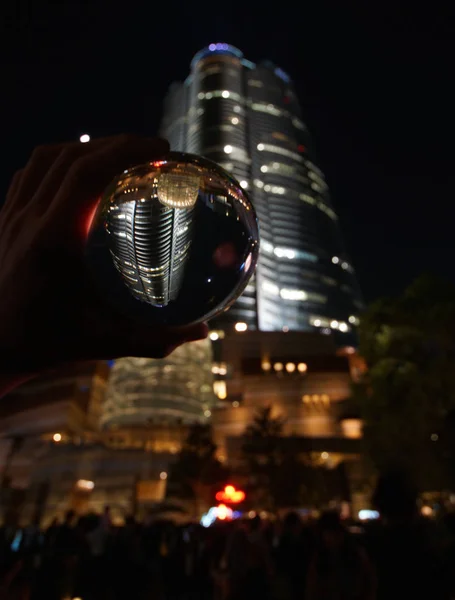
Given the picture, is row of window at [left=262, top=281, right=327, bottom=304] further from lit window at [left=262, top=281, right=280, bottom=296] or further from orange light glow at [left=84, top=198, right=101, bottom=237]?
orange light glow at [left=84, top=198, right=101, bottom=237]

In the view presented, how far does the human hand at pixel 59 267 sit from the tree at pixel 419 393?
603 inches

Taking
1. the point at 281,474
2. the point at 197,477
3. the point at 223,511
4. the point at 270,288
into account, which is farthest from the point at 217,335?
the point at 223,511

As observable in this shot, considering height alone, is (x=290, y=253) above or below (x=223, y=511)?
above

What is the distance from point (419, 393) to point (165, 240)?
53.0 ft

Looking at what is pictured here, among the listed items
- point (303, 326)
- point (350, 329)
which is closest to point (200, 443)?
point (303, 326)

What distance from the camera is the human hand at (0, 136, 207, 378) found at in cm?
98

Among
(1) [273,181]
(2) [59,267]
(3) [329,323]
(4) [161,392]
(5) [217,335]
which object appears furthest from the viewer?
(1) [273,181]

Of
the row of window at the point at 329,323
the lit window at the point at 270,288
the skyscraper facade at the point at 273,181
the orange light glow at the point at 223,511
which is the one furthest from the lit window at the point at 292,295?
the orange light glow at the point at 223,511

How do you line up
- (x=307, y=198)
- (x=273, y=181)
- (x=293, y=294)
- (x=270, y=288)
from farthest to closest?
(x=307, y=198) < (x=273, y=181) < (x=293, y=294) < (x=270, y=288)

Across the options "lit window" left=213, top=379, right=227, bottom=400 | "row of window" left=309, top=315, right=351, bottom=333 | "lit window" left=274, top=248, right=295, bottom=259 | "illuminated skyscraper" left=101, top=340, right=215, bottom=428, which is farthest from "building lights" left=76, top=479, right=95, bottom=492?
"lit window" left=274, top=248, right=295, bottom=259

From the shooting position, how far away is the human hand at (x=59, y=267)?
0.98 metres

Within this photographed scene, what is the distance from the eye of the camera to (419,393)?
14938 mm

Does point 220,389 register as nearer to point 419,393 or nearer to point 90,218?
point 419,393

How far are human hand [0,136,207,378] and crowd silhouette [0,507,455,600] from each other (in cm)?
273
